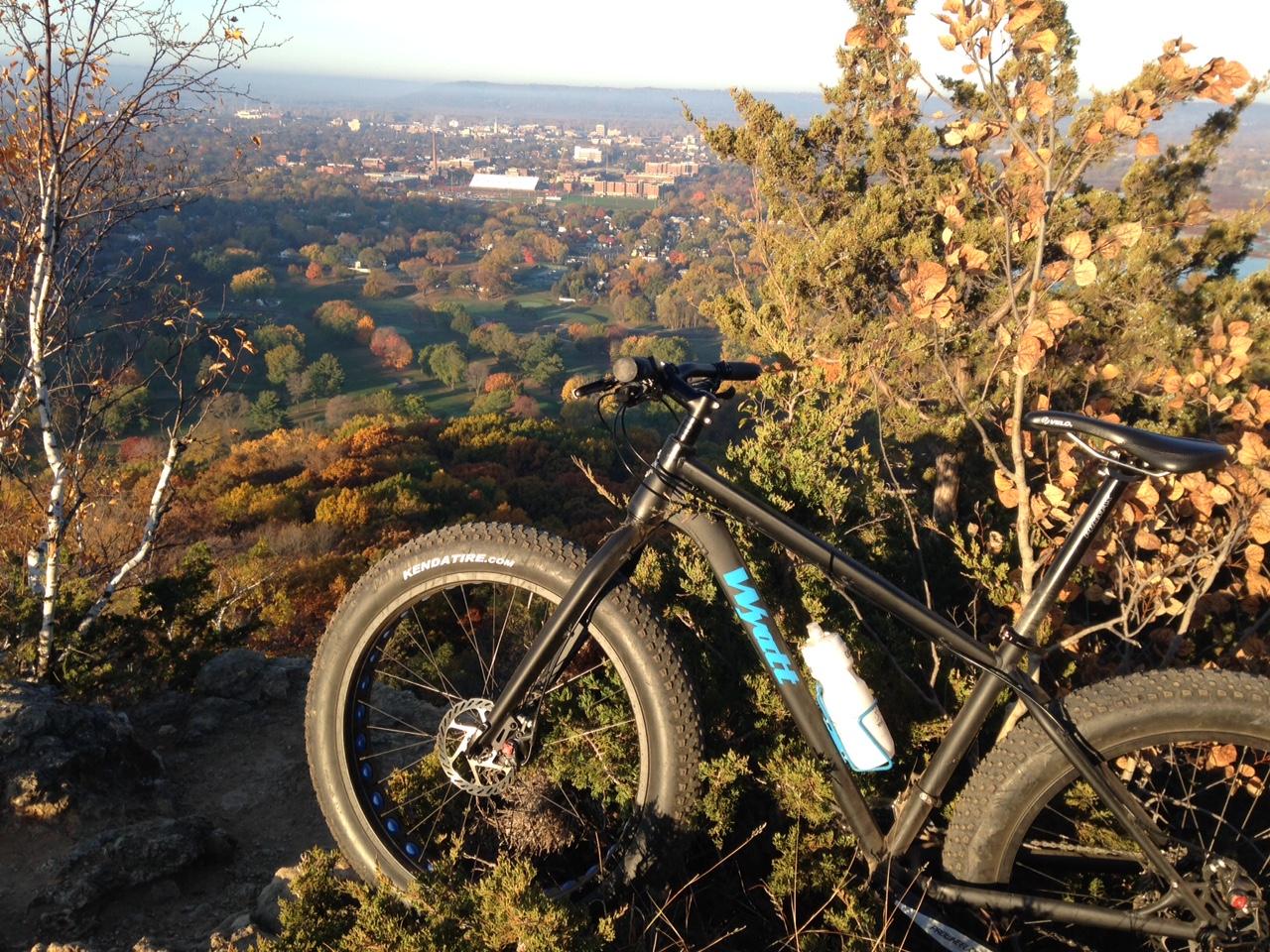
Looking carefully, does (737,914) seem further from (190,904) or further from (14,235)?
(14,235)

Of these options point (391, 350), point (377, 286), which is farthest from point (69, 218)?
point (377, 286)

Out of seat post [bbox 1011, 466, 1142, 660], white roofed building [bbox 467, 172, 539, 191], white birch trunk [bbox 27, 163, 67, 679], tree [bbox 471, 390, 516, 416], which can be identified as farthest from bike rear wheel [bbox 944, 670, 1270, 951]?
white roofed building [bbox 467, 172, 539, 191]

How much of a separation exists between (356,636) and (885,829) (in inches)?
69.5

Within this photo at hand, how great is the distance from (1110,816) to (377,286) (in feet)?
196

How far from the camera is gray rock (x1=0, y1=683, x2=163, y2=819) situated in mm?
3193

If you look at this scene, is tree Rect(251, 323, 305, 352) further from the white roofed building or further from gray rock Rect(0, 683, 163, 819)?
the white roofed building

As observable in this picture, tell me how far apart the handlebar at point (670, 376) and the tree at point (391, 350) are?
47.3 meters

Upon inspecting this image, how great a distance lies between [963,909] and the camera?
7.52 feet

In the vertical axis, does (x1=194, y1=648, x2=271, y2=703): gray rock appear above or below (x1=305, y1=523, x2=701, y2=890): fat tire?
below

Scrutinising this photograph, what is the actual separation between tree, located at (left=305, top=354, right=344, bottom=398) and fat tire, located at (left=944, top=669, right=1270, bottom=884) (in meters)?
43.7

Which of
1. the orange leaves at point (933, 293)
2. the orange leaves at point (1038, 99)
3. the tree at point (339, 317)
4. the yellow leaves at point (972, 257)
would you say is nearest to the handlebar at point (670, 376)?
the orange leaves at point (933, 293)

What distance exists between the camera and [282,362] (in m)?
42.1

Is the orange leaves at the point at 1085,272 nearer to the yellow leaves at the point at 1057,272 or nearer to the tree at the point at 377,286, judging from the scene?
the yellow leaves at the point at 1057,272

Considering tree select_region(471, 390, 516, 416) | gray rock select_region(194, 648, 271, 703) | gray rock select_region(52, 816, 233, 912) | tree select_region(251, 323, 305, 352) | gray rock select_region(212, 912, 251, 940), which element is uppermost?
gray rock select_region(212, 912, 251, 940)
